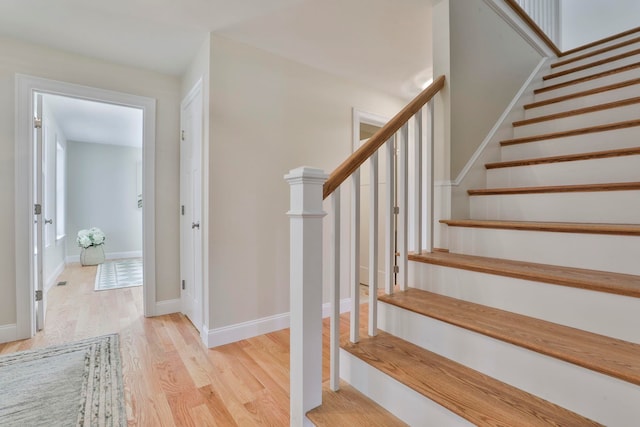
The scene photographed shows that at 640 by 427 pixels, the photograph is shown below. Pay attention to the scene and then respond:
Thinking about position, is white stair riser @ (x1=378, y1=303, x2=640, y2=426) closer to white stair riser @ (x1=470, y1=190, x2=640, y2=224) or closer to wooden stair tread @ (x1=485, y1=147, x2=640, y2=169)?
white stair riser @ (x1=470, y1=190, x2=640, y2=224)

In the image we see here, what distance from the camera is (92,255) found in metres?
5.05

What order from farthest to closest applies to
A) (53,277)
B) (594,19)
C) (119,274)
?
(119,274), (53,277), (594,19)

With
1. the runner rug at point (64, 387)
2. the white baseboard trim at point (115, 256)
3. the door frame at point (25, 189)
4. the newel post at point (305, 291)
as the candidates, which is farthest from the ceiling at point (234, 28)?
the white baseboard trim at point (115, 256)

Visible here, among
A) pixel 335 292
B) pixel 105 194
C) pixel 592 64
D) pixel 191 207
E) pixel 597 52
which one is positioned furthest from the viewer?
pixel 105 194

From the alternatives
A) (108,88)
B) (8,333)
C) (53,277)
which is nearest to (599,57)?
(108,88)

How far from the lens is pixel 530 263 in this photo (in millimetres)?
1340

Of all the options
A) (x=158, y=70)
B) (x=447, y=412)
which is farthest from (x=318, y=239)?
(x=158, y=70)

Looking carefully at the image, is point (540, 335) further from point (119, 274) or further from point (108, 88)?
point (119, 274)

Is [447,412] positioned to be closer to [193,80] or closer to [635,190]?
[635,190]

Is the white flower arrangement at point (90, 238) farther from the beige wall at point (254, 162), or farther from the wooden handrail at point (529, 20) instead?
the wooden handrail at point (529, 20)

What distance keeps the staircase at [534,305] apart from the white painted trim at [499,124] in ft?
0.57

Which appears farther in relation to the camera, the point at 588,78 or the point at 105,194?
the point at 105,194

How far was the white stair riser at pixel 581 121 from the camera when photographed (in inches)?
68.0

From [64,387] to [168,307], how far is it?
1151 mm
